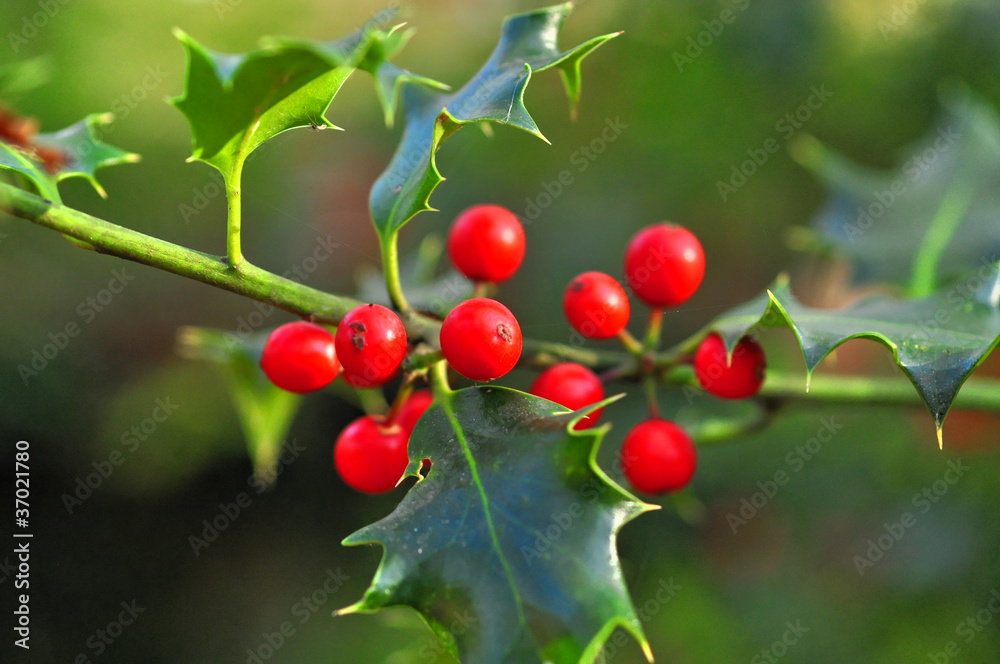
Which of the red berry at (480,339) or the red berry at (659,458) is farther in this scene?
the red berry at (659,458)

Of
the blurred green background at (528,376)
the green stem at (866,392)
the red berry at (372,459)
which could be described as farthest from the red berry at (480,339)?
the blurred green background at (528,376)

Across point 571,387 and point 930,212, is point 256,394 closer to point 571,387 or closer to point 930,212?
point 571,387

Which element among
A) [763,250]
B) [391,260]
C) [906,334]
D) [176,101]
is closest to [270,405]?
[391,260]

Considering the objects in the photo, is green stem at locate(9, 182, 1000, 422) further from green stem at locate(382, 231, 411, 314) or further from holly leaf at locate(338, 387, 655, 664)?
holly leaf at locate(338, 387, 655, 664)

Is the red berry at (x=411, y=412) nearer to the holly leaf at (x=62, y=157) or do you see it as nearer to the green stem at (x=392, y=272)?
the green stem at (x=392, y=272)

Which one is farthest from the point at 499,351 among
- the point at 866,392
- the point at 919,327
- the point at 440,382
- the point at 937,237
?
the point at 937,237

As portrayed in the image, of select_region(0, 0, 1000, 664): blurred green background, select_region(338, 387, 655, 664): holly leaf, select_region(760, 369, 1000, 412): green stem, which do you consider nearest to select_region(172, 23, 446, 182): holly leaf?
select_region(338, 387, 655, 664): holly leaf

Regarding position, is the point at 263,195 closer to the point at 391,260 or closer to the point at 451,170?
the point at 451,170
